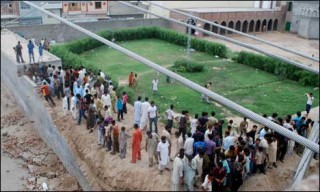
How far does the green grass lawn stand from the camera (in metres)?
17.1

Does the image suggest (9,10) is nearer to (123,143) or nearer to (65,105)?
(65,105)

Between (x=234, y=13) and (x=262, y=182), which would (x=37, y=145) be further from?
(x=234, y=13)

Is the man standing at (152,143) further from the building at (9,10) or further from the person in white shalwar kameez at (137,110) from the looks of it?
the building at (9,10)

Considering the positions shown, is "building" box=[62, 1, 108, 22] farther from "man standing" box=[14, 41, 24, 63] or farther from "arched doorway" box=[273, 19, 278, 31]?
"arched doorway" box=[273, 19, 278, 31]

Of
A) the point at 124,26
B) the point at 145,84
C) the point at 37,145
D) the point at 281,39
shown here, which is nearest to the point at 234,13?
the point at 281,39

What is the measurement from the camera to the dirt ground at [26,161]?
13106mm

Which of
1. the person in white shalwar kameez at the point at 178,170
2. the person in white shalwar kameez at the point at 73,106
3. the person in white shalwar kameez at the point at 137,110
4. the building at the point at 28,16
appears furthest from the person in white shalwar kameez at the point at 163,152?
the building at the point at 28,16

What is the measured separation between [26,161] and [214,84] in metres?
10.3

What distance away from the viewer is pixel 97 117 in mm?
12203

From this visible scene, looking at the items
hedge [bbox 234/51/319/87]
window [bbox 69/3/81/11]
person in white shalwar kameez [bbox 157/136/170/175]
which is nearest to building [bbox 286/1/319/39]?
hedge [bbox 234/51/319/87]

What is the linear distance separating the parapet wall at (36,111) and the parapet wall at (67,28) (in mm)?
7644

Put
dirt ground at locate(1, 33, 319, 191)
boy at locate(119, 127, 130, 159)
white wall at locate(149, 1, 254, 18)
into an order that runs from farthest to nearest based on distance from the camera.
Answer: white wall at locate(149, 1, 254, 18) < boy at locate(119, 127, 130, 159) < dirt ground at locate(1, 33, 319, 191)

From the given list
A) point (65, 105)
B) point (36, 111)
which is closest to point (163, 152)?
point (65, 105)

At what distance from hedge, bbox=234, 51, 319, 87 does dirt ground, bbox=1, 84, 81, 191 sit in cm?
1373
